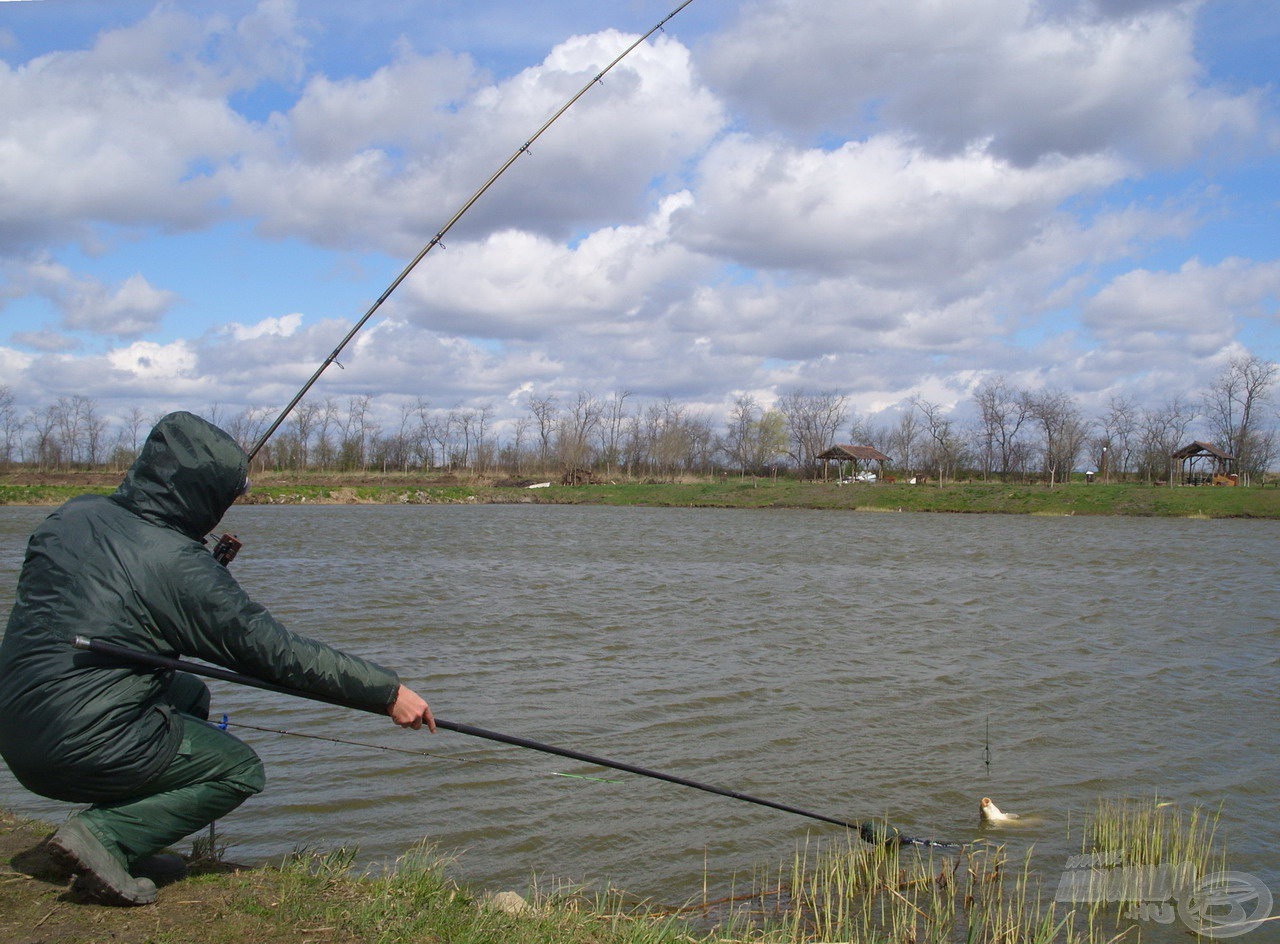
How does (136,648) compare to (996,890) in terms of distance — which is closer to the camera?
(136,648)

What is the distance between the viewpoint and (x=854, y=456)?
76938 millimetres

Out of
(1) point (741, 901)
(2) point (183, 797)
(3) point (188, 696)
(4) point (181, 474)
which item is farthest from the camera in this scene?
(1) point (741, 901)

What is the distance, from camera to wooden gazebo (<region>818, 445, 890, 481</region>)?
251 ft

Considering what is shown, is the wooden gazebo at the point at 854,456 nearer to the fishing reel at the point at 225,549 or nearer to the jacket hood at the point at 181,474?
the fishing reel at the point at 225,549

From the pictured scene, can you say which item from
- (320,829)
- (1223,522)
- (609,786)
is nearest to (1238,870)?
(609,786)

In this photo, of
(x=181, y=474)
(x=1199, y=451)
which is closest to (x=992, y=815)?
(x=181, y=474)

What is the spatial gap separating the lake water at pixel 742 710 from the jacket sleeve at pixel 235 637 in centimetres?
246

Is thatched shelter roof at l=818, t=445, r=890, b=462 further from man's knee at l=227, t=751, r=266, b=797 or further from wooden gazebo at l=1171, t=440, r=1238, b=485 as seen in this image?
man's knee at l=227, t=751, r=266, b=797

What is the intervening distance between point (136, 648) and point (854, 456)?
75.9m

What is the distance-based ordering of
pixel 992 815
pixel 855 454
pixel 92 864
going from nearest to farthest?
pixel 92 864 → pixel 992 815 → pixel 855 454

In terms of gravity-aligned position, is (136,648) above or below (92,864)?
above

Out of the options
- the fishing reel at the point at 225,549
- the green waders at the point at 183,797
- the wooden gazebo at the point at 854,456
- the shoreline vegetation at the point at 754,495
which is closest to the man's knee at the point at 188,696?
the green waders at the point at 183,797

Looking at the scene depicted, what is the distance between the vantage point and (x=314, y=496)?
57.6m

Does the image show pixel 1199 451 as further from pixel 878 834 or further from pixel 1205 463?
pixel 878 834
